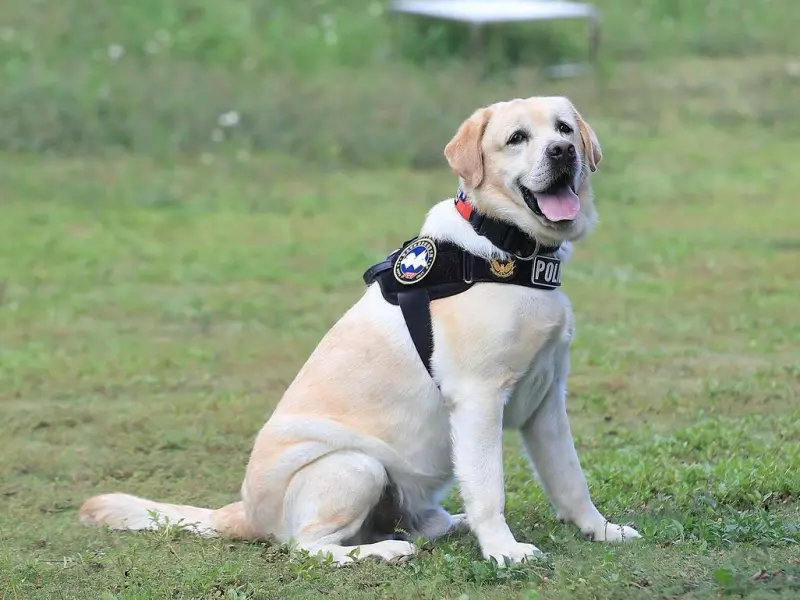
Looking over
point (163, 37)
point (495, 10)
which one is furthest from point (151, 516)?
Result: point (495, 10)

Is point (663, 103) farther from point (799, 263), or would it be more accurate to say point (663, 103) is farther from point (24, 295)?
point (24, 295)

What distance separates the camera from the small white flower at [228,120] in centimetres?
1380

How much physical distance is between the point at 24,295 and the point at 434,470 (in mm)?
5679

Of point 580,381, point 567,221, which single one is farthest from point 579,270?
point 567,221

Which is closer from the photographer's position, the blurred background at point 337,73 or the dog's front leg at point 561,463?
the dog's front leg at point 561,463

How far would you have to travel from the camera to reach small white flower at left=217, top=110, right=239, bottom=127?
45.3ft

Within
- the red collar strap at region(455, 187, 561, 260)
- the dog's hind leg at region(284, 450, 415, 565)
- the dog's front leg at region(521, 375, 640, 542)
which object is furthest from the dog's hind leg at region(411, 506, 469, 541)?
the red collar strap at region(455, 187, 561, 260)

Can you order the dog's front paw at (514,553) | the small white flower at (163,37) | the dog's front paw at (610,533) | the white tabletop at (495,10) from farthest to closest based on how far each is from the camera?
the small white flower at (163,37), the white tabletop at (495,10), the dog's front paw at (610,533), the dog's front paw at (514,553)

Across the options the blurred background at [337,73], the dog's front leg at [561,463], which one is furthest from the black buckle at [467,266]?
the blurred background at [337,73]

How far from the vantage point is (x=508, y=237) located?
455 cm

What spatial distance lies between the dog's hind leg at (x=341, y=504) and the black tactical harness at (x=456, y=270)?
44 cm

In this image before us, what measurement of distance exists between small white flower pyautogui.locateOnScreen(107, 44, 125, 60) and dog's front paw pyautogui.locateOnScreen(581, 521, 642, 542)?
459 inches

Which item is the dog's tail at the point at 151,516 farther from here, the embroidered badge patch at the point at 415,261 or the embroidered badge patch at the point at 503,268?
the embroidered badge patch at the point at 503,268

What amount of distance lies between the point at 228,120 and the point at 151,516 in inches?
371
